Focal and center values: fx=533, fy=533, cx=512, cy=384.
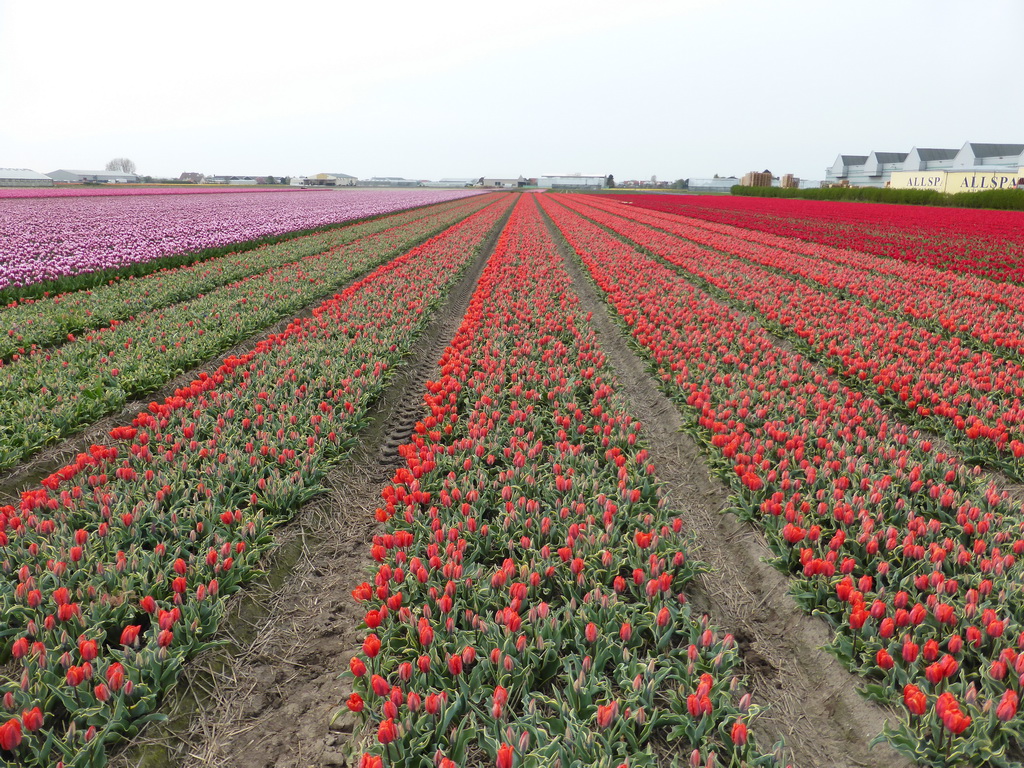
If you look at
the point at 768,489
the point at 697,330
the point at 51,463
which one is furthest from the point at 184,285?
the point at 768,489

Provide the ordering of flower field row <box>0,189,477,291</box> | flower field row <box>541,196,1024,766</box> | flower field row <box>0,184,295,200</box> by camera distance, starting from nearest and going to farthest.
A: 1. flower field row <box>541,196,1024,766</box>
2. flower field row <box>0,189,477,291</box>
3. flower field row <box>0,184,295,200</box>

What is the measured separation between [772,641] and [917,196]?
63.9m

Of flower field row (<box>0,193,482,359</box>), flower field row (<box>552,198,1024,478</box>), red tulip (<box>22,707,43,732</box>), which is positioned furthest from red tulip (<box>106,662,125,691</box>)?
flower field row (<box>552,198,1024,478</box>)

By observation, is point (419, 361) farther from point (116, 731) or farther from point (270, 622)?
point (116, 731)

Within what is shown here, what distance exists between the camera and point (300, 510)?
4766 mm

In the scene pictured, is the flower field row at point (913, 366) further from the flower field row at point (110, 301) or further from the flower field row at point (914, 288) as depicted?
the flower field row at point (110, 301)

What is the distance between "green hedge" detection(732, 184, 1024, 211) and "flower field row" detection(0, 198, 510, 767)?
57155 millimetres

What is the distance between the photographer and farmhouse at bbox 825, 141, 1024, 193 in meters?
69.2

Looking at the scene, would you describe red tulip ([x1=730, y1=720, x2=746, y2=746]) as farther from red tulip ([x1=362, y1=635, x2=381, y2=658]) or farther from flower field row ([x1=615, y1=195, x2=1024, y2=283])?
flower field row ([x1=615, y1=195, x2=1024, y2=283])

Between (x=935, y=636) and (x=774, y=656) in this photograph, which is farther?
(x=774, y=656)

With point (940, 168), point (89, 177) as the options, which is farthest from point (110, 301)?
point (89, 177)

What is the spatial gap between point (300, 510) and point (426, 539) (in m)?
1.42

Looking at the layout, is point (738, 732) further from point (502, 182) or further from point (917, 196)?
point (502, 182)

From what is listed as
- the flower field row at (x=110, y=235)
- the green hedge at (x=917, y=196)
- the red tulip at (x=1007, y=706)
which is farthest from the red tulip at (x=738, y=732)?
the green hedge at (x=917, y=196)
